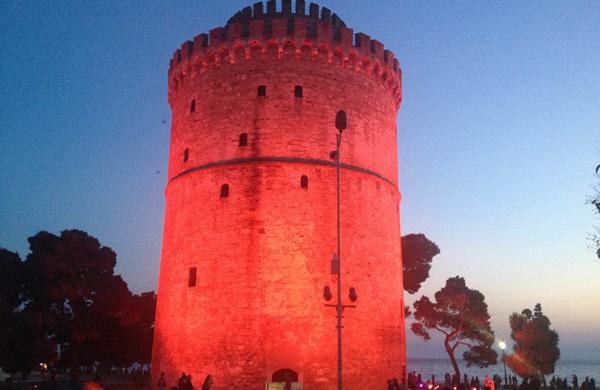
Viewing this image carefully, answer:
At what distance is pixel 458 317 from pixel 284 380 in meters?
21.7

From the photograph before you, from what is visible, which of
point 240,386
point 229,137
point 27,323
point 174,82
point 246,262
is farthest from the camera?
point 27,323

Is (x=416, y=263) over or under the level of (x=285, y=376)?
over

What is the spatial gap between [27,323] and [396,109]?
64.9ft

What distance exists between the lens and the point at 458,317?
1377 inches

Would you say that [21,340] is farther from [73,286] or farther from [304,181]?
[304,181]

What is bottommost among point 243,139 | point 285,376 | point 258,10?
point 285,376

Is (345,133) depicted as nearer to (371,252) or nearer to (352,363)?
(371,252)

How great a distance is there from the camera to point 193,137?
2005cm

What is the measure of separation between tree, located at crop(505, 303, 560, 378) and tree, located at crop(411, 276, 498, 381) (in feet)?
16.7

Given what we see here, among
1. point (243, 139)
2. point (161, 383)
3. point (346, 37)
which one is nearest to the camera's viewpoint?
point (161, 383)

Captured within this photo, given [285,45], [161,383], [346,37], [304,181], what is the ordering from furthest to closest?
[346,37]
[285,45]
[304,181]
[161,383]

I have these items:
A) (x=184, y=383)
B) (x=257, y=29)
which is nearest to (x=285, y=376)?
(x=184, y=383)

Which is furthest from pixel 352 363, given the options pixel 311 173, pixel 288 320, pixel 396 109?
pixel 396 109

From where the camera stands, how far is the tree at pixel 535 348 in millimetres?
40062
